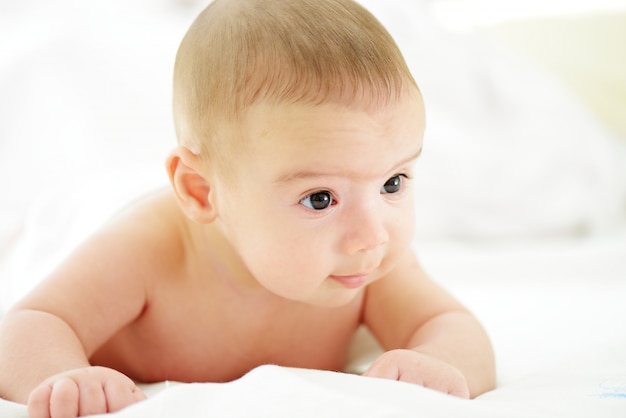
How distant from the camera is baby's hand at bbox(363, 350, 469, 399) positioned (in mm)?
866

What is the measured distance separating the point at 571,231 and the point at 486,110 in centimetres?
33

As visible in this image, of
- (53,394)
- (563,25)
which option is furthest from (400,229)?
(563,25)

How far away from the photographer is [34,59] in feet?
5.57

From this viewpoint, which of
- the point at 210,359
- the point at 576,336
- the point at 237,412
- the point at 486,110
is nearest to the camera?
the point at 237,412

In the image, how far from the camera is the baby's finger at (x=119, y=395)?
0.78 m

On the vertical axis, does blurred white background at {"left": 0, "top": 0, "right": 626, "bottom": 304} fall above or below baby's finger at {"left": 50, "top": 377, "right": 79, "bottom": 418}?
above

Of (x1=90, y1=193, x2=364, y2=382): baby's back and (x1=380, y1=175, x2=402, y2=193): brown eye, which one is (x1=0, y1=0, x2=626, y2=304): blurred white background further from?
(x1=380, y1=175, x2=402, y2=193): brown eye

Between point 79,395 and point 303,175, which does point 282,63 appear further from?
point 79,395

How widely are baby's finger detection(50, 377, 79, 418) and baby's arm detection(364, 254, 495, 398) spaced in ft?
0.94

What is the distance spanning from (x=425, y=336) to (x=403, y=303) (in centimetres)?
9

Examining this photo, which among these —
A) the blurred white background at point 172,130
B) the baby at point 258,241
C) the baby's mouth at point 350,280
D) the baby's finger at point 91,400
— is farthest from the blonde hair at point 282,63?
the blurred white background at point 172,130

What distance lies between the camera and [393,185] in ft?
2.98

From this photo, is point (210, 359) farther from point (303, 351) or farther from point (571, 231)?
point (571, 231)

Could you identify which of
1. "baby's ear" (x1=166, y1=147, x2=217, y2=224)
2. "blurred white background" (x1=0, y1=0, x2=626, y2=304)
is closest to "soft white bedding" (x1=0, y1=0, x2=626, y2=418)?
"blurred white background" (x1=0, y1=0, x2=626, y2=304)
